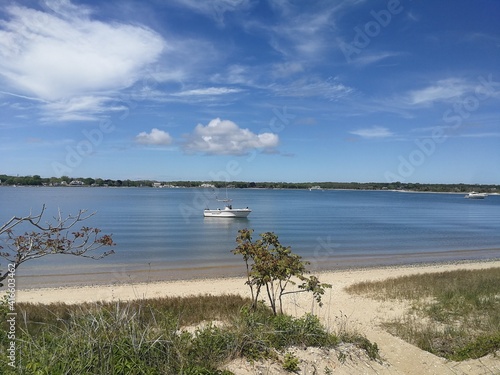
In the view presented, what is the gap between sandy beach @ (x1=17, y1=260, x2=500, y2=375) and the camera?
6406mm

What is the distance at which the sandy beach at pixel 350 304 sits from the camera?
6406mm

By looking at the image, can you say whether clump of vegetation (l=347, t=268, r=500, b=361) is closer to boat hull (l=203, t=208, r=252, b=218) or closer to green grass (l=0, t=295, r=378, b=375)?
green grass (l=0, t=295, r=378, b=375)

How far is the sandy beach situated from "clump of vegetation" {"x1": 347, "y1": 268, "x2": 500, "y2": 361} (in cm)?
44

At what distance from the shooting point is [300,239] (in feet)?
117

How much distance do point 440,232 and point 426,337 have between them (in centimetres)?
4119

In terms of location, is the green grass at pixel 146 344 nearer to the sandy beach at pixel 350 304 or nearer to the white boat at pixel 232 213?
the sandy beach at pixel 350 304

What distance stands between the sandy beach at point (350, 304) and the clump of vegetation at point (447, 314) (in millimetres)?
443

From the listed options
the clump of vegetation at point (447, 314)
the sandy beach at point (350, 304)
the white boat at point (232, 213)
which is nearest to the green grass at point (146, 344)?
the sandy beach at point (350, 304)

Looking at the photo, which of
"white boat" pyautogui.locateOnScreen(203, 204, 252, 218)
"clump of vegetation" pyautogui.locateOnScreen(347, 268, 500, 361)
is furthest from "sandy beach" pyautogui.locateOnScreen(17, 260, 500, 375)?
"white boat" pyautogui.locateOnScreen(203, 204, 252, 218)

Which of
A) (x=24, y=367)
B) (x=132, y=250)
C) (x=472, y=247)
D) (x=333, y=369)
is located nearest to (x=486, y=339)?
(x=333, y=369)

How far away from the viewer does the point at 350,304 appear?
13.3 meters

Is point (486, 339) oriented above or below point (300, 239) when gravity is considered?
above

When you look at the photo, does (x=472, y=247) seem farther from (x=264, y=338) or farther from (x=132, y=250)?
(x=264, y=338)

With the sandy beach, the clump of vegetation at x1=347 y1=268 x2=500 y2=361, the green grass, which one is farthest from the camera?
the clump of vegetation at x1=347 y1=268 x2=500 y2=361
